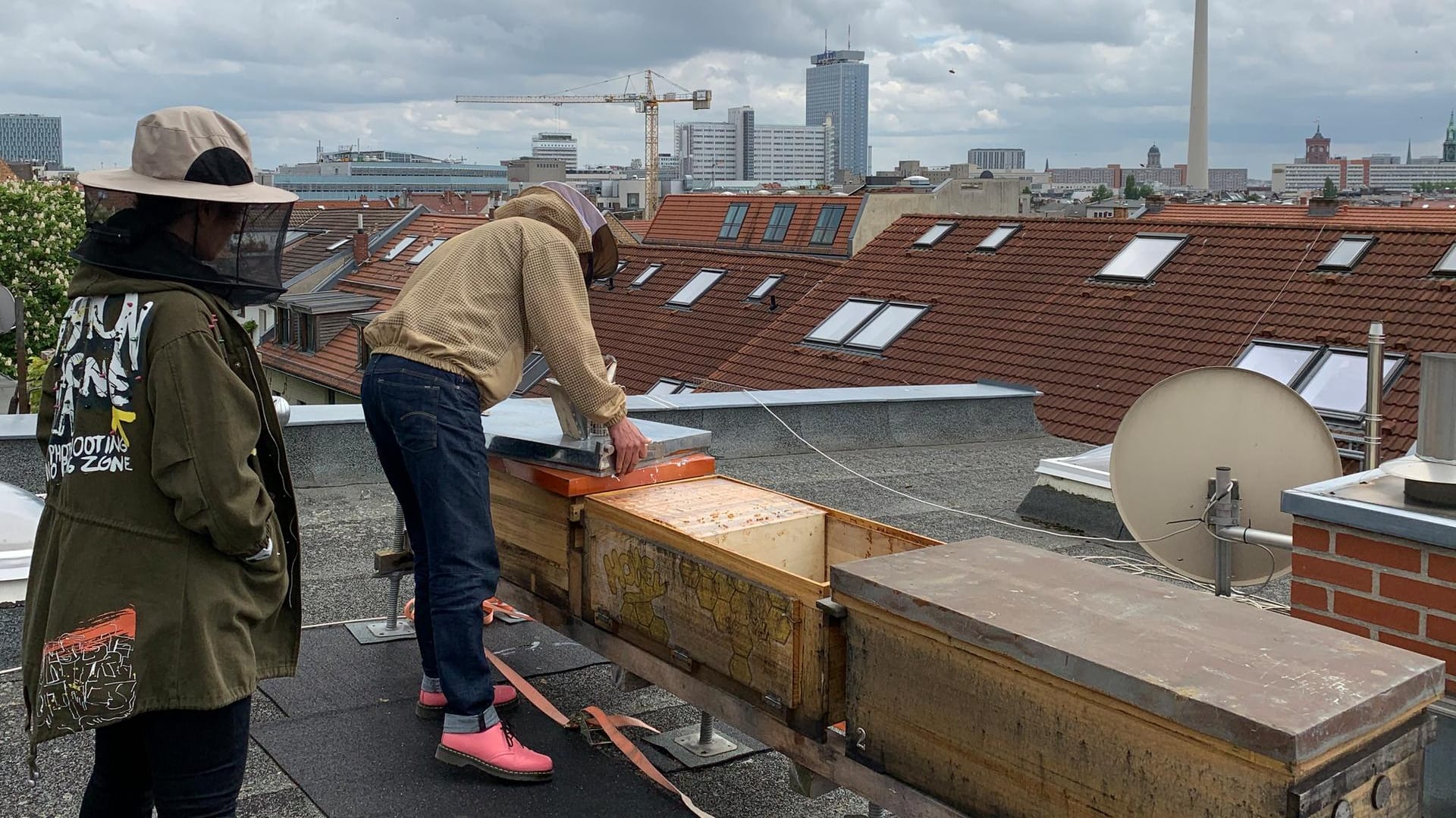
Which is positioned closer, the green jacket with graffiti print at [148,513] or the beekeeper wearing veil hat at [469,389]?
the green jacket with graffiti print at [148,513]

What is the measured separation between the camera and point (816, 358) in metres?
18.4

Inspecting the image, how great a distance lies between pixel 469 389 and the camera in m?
3.90

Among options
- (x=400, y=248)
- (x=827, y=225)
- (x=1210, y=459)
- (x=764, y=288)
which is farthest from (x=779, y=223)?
(x=1210, y=459)

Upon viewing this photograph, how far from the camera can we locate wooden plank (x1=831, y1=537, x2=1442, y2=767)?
7.63ft

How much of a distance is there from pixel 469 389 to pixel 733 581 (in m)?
1.03

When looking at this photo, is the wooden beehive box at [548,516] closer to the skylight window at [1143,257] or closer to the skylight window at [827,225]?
the skylight window at [1143,257]

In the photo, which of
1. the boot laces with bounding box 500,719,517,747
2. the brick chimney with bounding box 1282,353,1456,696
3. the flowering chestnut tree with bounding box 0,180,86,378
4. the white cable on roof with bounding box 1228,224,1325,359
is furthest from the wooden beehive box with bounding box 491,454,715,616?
the flowering chestnut tree with bounding box 0,180,86,378

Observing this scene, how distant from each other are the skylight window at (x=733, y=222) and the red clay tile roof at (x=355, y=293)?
7.23 metres

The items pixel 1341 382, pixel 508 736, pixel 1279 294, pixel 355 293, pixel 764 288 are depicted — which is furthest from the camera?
pixel 355 293

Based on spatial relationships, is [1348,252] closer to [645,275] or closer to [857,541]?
[857,541]

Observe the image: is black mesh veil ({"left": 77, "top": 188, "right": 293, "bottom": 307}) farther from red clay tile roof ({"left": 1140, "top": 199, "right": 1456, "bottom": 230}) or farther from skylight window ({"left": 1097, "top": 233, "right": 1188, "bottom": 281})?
red clay tile roof ({"left": 1140, "top": 199, "right": 1456, "bottom": 230})

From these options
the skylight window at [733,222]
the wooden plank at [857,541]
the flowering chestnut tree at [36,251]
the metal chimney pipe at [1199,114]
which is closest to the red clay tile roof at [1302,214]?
the skylight window at [733,222]

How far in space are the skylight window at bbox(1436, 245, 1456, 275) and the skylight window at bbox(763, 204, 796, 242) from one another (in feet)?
72.2

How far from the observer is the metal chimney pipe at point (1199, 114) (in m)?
107
